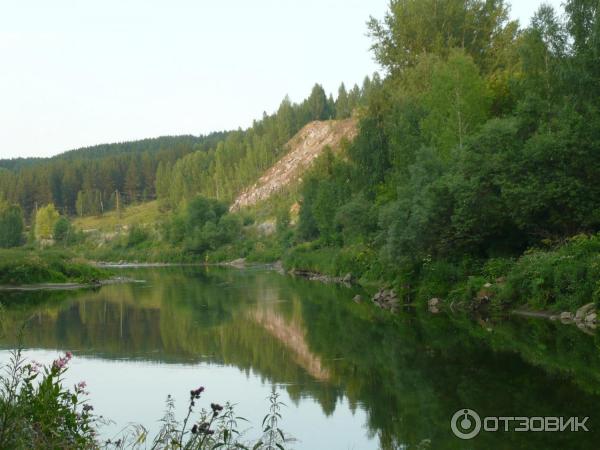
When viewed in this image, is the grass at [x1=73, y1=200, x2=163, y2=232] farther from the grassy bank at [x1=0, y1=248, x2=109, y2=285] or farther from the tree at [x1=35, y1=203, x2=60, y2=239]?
the grassy bank at [x1=0, y1=248, x2=109, y2=285]

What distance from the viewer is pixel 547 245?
32531 mm

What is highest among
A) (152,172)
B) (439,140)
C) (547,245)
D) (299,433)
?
(152,172)

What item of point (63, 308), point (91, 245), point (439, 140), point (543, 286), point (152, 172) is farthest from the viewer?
point (152, 172)

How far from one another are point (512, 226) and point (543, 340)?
39.1 ft

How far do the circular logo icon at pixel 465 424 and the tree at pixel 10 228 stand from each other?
13219 cm

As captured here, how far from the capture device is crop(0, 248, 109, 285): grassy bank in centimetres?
5369

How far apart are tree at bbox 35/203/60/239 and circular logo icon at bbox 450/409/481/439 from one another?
450 ft

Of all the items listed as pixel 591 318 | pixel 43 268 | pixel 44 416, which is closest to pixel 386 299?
pixel 591 318

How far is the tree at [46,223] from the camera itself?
143125 millimetres

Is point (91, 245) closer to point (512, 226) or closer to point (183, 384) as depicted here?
point (512, 226)

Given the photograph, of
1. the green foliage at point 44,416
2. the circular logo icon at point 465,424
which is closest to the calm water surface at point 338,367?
the circular logo icon at point 465,424

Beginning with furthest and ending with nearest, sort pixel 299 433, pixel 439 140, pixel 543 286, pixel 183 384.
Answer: pixel 439 140, pixel 543 286, pixel 183 384, pixel 299 433

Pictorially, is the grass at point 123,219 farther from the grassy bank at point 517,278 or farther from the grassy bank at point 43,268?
the grassy bank at point 517,278

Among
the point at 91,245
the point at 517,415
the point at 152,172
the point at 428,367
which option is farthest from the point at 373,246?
the point at 152,172
